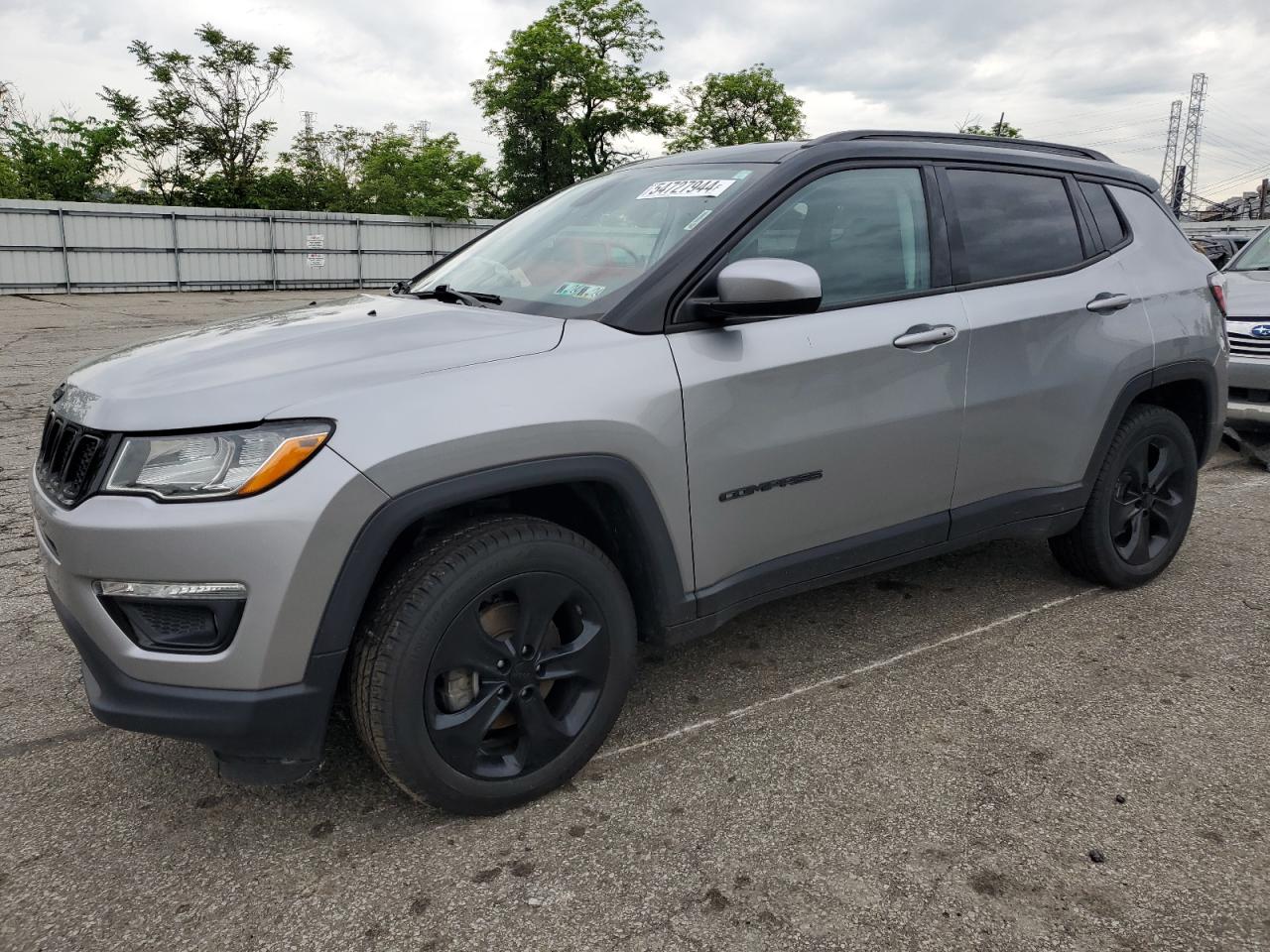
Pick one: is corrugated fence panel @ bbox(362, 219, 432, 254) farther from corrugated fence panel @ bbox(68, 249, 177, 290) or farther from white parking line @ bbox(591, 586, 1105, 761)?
white parking line @ bbox(591, 586, 1105, 761)

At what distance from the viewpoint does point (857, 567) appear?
3.07 m

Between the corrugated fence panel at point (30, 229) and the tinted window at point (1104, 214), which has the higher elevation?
the corrugated fence panel at point (30, 229)

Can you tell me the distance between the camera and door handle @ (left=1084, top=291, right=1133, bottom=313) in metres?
3.51

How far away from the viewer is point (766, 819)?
2457 millimetres

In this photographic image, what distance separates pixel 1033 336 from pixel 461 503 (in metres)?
2.10

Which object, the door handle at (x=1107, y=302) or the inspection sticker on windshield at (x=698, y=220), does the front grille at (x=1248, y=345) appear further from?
the inspection sticker on windshield at (x=698, y=220)

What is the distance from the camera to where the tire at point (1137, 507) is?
3725 mm

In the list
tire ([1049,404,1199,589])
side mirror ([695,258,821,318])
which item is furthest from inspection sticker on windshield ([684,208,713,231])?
tire ([1049,404,1199,589])

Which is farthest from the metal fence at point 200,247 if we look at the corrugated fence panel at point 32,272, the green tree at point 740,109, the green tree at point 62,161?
the green tree at point 740,109

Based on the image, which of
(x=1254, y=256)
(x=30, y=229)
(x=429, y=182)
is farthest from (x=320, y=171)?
(x=1254, y=256)

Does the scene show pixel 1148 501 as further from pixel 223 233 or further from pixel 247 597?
pixel 223 233

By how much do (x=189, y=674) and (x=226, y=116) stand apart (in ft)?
137

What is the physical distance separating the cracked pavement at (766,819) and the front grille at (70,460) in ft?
2.79

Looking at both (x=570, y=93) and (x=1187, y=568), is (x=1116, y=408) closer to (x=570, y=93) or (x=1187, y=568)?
(x=1187, y=568)
